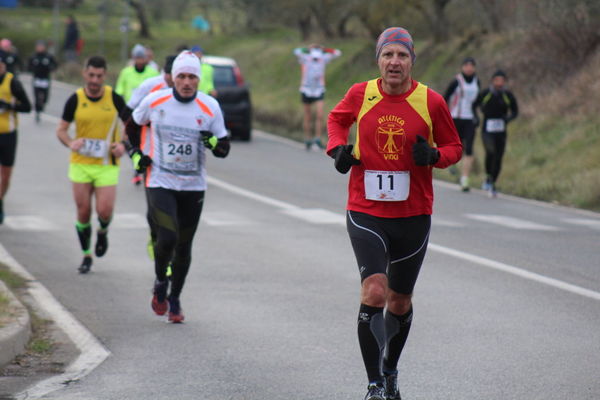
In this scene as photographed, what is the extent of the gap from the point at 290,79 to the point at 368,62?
3614 mm

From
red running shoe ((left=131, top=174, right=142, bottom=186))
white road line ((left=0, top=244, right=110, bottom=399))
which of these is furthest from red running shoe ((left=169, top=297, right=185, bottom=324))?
red running shoe ((left=131, top=174, right=142, bottom=186))

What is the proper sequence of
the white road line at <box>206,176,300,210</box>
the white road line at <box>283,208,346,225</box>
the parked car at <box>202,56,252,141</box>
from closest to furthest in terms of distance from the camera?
the white road line at <box>283,208,346,225</box> < the white road line at <box>206,176,300,210</box> < the parked car at <box>202,56,252,141</box>

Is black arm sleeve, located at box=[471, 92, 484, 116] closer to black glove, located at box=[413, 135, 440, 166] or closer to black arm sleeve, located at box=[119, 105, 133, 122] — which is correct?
black arm sleeve, located at box=[119, 105, 133, 122]

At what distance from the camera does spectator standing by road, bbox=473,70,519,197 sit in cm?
1936

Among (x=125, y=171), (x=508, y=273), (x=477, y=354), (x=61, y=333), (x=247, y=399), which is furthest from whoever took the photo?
(x=125, y=171)

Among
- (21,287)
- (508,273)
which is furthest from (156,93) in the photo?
(508,273)

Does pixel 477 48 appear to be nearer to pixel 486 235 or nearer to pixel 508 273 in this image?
pixel 486 235

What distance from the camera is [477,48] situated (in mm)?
34719

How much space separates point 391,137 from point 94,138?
540 cm

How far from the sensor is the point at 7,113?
1462 cm

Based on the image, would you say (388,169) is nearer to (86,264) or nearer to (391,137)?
(391,137)

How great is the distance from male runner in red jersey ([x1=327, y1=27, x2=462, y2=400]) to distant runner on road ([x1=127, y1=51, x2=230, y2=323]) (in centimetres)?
241

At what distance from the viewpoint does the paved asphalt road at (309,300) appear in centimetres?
767

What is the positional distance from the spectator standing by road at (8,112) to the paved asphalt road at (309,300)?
69 cm
